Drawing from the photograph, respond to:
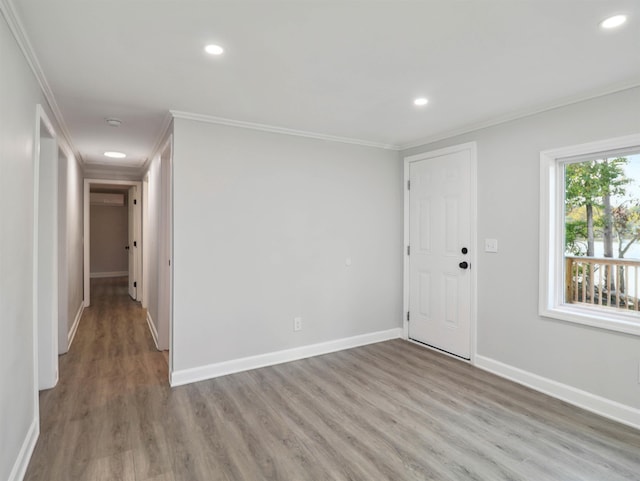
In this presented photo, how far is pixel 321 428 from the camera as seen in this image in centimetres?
243

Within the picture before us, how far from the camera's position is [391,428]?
2.43 m

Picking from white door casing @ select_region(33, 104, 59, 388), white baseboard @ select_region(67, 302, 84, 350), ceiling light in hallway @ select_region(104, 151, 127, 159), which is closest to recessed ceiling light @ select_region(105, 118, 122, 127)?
white door casing @ select_region(33, 104, 59, 388)

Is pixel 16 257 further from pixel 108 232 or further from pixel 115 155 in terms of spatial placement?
pixel 108 232

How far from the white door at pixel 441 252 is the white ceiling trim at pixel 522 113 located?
0.63 feet

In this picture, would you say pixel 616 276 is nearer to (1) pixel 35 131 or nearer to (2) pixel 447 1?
(2) pixel 447 1

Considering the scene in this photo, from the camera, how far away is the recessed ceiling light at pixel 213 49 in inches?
79.1

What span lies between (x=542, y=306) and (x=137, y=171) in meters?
6.07

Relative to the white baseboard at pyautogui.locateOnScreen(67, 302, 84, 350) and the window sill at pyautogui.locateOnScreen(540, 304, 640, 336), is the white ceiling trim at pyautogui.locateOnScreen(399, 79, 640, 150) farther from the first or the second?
the white baseboard at pyautogui.locateOnScreen(67, 302, 84, 350)

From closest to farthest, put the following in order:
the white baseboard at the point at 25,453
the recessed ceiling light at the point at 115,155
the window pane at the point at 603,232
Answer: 1. the white baseboard at the point at 25,453
2. the window pane at the point at 603,232
3. the recessed ceiling light at the point at 115,155

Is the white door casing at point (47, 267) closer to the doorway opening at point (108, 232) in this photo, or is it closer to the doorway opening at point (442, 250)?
the doorway opening at point (442, 250)

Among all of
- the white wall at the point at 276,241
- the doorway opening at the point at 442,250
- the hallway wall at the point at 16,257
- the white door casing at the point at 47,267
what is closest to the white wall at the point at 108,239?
the white door casing at the point at 47,267

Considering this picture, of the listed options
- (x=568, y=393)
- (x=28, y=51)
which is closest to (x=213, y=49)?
(x=28, y=51)

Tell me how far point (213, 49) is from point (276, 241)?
191 centimetres

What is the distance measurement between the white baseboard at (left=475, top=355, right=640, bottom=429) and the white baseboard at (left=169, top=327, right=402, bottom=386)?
1.16m
